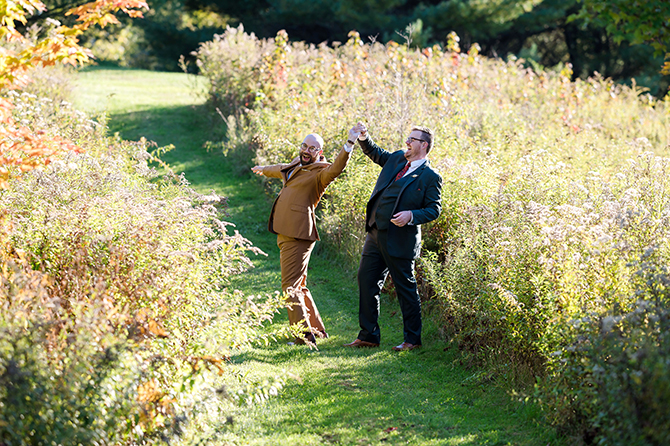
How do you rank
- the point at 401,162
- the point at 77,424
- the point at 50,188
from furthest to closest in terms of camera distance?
the point at 401,162 < the point at 50,188 < the point at 77,424

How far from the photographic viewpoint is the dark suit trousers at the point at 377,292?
5.98 metres

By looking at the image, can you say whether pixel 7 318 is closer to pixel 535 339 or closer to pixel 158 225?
pixel 158 225

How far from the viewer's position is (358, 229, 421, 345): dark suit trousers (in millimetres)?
5980

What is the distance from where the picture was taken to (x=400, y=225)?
220 inches

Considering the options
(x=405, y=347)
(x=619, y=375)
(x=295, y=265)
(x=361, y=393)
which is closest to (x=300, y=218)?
(x=295, y=265)

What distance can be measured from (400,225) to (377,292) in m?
0.90

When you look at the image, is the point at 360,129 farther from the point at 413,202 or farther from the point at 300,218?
the point at 300,218

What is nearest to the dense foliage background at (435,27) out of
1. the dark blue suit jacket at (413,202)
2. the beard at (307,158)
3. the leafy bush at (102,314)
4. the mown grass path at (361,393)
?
the mown grass path at (361,393)

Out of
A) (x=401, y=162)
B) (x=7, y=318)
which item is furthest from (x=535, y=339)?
(x=7, y=318)

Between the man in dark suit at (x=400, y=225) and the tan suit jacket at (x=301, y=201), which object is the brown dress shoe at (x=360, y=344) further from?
the tan suit jacket at (x=301, y=201)

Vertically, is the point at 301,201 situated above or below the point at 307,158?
below

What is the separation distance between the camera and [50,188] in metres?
5.42

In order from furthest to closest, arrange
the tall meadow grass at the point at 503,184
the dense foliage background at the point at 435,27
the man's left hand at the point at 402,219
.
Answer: the dense foliage background at the point at 435,27 → the man's left hand at the point at 402,219 → the tall meadow grass at the point at 503,184

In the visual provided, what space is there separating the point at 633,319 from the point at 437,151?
5.02 metres
